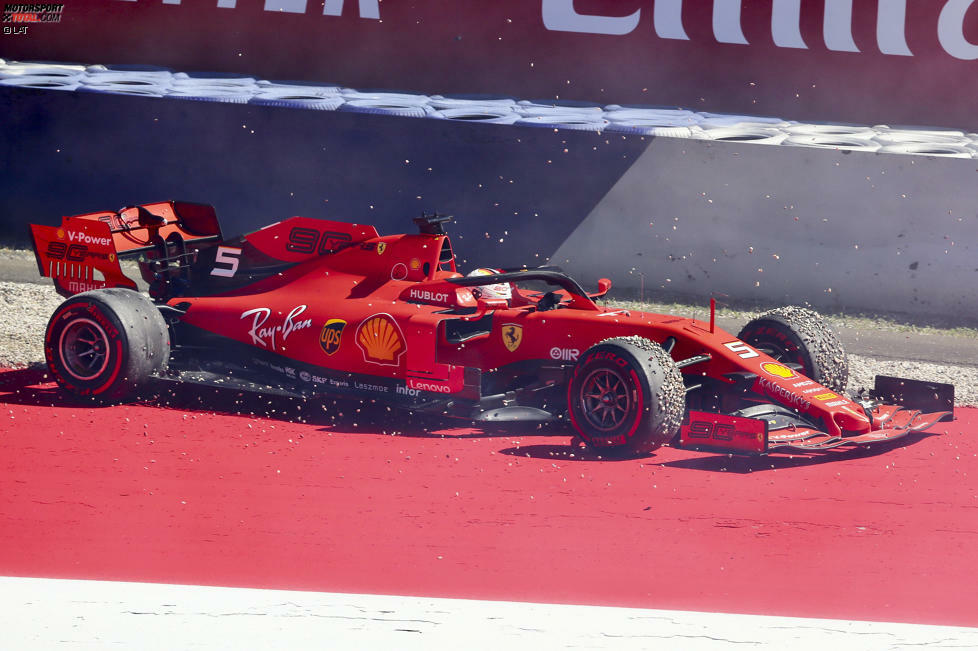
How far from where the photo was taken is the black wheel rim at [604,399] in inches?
269

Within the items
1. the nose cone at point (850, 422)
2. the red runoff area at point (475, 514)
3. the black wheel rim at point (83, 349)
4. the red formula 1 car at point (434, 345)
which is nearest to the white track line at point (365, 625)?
the red runoff area at point (475, 514)

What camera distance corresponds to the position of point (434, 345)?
7.46 metres

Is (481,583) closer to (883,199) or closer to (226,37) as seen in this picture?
(883,199)

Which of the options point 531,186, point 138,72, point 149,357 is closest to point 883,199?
point 531,186

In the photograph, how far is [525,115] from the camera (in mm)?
13062

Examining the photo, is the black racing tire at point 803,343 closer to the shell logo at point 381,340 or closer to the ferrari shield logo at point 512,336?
the ferrari shield logo at point 512,336

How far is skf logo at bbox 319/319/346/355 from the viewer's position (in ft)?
25.6

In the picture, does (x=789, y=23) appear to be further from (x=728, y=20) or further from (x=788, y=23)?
(x=728, y=20)

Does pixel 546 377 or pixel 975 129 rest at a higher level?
pixel 975 129

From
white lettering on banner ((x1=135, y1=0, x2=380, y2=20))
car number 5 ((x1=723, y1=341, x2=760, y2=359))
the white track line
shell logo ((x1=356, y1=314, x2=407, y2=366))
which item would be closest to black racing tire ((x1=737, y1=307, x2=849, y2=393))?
car number 5 ((x1=723, y1=341, x2=760, y2=359))

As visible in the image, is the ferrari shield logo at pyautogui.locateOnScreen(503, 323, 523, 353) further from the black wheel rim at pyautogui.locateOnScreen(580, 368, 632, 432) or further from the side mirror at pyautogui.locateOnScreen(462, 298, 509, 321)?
the black wheel rim at pyautogui.locateOnScreen(580, 368, 632, 432)

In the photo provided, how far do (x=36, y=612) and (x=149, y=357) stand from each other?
151 inches

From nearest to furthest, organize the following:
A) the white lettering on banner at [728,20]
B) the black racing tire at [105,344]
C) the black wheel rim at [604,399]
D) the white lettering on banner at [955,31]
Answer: the black wheel rim at [604,399], the black racing tire at [105,344], the white lettering on banner at [955,31], the white lettering on banner at [728,20]

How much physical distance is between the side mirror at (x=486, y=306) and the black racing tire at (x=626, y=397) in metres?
A: 0.90
